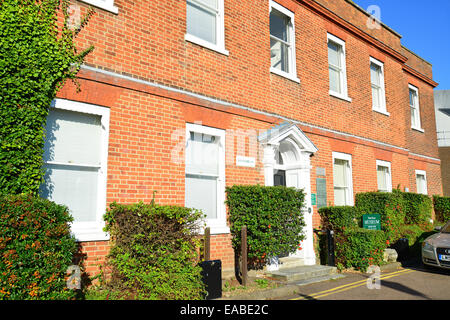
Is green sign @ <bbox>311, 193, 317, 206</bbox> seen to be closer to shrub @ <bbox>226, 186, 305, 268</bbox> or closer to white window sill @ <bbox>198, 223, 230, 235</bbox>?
shrub @ <bbox>226, 186, 305, 268</bbox>

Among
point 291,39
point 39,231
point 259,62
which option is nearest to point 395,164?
point 291,39

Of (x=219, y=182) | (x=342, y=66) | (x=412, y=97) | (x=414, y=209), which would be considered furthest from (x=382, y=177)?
(x=219, y=182)

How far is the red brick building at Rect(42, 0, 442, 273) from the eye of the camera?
6.50 meters

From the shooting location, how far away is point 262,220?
779 centimetres

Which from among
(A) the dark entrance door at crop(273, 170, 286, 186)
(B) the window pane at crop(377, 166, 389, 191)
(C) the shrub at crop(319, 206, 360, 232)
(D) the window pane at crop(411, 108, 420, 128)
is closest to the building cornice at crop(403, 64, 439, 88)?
(D) the window pane at crop(411, 108, 420, 128)

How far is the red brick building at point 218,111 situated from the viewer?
256 inches

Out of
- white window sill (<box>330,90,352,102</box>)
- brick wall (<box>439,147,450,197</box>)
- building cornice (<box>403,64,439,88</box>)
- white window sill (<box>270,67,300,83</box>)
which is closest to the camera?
white window sill (<box>270,67,300,83</box>)

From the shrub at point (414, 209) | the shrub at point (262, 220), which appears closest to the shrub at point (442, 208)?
the shrub at point (414, 209)

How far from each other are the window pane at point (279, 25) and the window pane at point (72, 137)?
6.08 meters

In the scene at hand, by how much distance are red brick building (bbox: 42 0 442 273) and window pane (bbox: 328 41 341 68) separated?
0.18 ft

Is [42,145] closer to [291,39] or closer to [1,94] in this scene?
[1,94]

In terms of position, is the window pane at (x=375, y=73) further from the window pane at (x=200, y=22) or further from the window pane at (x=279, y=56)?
the window pane at (x=200, y=22)

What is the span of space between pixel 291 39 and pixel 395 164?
683 centimetres

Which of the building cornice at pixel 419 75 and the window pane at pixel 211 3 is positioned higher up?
the building cornice at pixel 419 75
